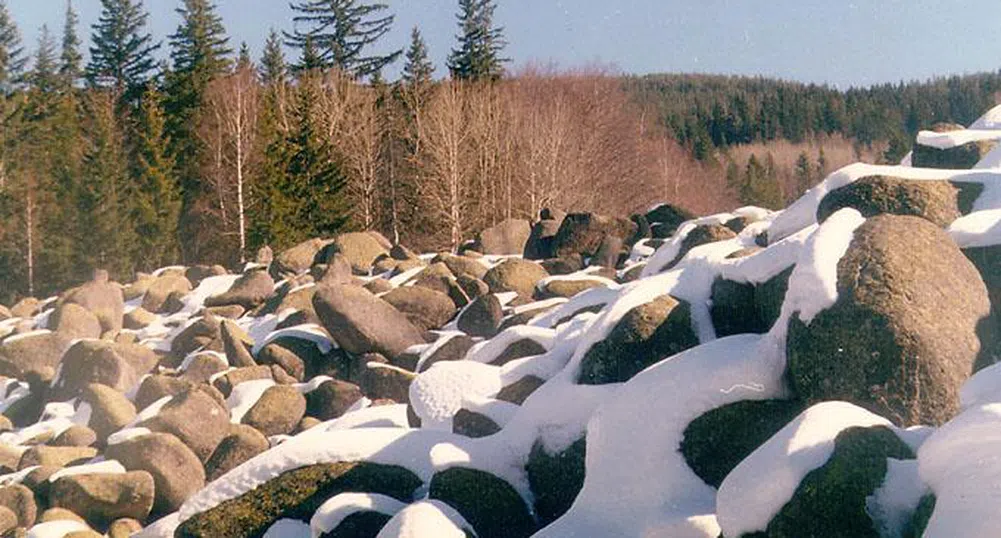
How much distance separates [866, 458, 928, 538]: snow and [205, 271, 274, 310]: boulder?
48.9 feet

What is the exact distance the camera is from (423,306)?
544 inches

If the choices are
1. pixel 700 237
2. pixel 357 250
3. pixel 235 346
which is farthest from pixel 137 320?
pixel 700 237

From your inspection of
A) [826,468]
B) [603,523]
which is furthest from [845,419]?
[603,523]

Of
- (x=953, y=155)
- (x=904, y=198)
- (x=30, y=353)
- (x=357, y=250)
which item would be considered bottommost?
(x=30, y=353)

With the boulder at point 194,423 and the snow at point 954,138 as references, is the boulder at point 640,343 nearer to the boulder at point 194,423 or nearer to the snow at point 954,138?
the snow at point 954,138

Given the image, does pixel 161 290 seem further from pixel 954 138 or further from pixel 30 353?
pixel 954 138

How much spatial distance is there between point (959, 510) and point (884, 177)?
317 cm

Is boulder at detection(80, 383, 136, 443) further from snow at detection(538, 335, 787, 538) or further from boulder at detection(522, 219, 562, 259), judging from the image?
boulder at detection(522, 219, 562, 259)

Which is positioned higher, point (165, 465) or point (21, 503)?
point (165, 465)

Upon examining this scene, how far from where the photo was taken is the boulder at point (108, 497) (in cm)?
907

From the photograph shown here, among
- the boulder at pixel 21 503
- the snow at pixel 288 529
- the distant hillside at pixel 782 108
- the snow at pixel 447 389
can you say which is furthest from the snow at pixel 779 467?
the distant hillside at pixel 782 108

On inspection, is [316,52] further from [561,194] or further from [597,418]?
[597,418]

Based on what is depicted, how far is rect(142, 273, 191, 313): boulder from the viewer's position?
1928cm

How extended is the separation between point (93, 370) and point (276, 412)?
353 cm
